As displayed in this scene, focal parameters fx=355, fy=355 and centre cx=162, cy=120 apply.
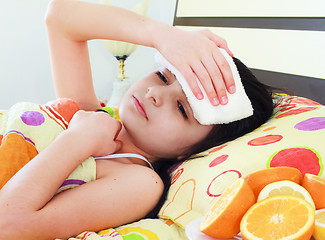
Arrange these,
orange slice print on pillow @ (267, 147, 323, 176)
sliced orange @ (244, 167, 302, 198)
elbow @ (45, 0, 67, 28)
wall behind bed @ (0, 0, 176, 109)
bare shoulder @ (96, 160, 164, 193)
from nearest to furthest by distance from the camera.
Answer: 1. sliced orange @ (244, 167, 302, 198)
2. orange slice print on pillow @ (267, 147, 323, 176)
3. bare shoulder @ (96, 160, 164, 193)
4. elbow @ (45, 0, 67, 28)
5. wall behind bed @ (0, 0, 176, 109)

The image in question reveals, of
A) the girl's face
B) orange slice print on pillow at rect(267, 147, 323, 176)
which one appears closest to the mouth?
the girl's face

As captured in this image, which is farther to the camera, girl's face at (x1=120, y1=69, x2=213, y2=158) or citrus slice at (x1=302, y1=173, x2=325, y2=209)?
girl's face at (x1=120, y1=69, x2=213, y2=158)

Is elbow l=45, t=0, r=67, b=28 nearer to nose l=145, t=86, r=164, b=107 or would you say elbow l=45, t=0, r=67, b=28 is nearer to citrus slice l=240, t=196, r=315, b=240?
nose l=145, t=86, r=164, b=107

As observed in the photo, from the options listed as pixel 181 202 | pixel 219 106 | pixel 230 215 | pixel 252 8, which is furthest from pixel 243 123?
pixel 252 8

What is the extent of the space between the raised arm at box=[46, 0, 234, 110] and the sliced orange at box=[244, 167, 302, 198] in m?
0.40

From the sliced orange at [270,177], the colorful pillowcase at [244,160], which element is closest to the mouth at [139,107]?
the colorful pillowcase at [244,160]

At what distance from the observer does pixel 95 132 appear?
1.01 metres

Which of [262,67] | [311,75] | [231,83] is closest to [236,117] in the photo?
[231,83]

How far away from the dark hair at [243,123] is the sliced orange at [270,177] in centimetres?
50

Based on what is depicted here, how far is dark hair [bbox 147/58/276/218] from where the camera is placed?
3.87ft

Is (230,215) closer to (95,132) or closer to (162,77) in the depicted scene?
(95,132)

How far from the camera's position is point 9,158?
2.98 feet

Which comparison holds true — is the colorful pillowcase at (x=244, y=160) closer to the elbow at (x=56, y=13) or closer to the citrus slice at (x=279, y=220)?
the citrus slice at (x=279, y=220)

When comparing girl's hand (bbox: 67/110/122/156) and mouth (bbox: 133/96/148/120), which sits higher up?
mouth (bbox: 133/96/148/120)
